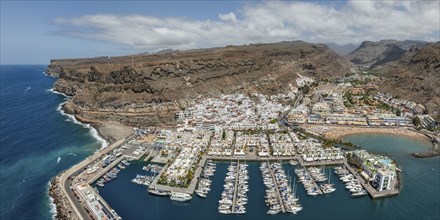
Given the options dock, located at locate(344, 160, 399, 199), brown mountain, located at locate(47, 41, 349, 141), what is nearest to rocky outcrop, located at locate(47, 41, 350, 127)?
brown mountain, located at locate(47, 41, 349, 141)

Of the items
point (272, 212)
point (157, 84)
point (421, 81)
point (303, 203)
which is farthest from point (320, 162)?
point (421, 81)

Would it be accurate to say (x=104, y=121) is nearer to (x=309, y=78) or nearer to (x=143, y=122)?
(x=143, y=122)

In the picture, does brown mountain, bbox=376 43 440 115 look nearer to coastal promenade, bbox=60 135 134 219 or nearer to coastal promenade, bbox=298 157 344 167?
coastal promenade, bbox=298 157 344 167

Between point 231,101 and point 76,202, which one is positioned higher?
point 231,101

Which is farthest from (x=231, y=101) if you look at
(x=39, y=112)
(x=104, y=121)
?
(x=39, y=112)

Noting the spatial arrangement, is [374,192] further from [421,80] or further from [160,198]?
[421,80]

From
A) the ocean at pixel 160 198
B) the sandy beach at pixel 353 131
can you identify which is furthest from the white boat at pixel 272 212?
the sandy beach at pixel 353 131

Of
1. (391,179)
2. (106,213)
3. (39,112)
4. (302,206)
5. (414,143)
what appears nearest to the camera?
(106,213)
